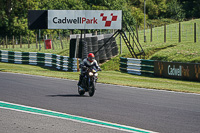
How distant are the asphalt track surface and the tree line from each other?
40977 millimetres

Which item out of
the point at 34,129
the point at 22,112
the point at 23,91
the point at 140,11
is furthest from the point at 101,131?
the point at 140,11

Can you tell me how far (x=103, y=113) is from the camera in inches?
474

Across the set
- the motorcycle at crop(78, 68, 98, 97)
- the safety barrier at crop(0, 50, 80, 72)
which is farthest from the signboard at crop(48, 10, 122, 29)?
the motorcycle at crop(78, 68, 98, 97)

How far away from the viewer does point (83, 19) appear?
3188cm

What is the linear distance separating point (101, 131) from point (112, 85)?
1163 centimetres

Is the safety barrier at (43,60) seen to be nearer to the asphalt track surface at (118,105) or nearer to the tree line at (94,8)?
the asphalt track surface at (118,105)

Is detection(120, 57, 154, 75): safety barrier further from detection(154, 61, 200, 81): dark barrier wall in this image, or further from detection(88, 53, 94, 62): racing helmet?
detection(88, 53, 94, 62): racing helmet

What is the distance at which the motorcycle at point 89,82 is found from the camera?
15383mm

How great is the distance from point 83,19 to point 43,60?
6.35 meters

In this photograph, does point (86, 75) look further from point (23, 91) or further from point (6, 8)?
point (6, 8)

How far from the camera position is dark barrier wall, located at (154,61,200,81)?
2527cm

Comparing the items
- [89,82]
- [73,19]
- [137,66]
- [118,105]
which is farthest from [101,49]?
[118,105]

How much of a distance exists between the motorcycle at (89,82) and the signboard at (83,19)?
1616 centimetres

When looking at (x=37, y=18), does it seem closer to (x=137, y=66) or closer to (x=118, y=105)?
A: (x=137, y=66)
